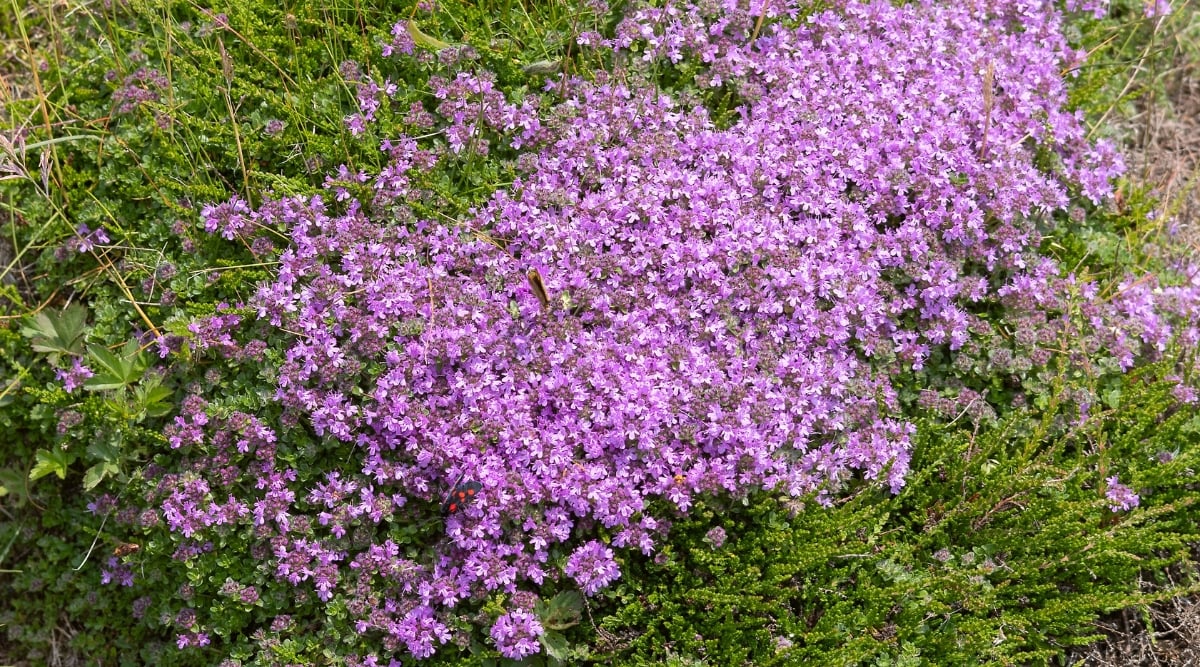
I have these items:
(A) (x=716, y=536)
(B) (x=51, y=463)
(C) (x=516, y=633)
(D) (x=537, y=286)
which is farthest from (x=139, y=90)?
(A) (x=716, y=536)

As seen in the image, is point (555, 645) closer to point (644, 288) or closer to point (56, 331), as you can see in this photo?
point (644, 288)

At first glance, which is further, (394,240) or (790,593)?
(394,240)

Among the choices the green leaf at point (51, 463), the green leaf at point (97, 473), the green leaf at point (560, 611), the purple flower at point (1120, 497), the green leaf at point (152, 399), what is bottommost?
the green leaf at point (51, 463)

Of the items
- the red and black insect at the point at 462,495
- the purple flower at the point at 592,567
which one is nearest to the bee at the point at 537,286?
the red and black insect at the point at 462,495

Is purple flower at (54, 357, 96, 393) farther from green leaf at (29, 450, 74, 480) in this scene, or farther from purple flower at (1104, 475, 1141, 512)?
purple flower at (1104, 475, 1141, 512)

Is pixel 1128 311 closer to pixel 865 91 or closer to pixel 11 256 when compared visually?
pixel 865 91

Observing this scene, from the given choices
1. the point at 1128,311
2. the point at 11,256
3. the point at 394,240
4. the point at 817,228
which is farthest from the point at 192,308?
the point at 1128,311

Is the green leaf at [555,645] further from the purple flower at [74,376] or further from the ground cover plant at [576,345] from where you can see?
the purple flower at [74,376]
